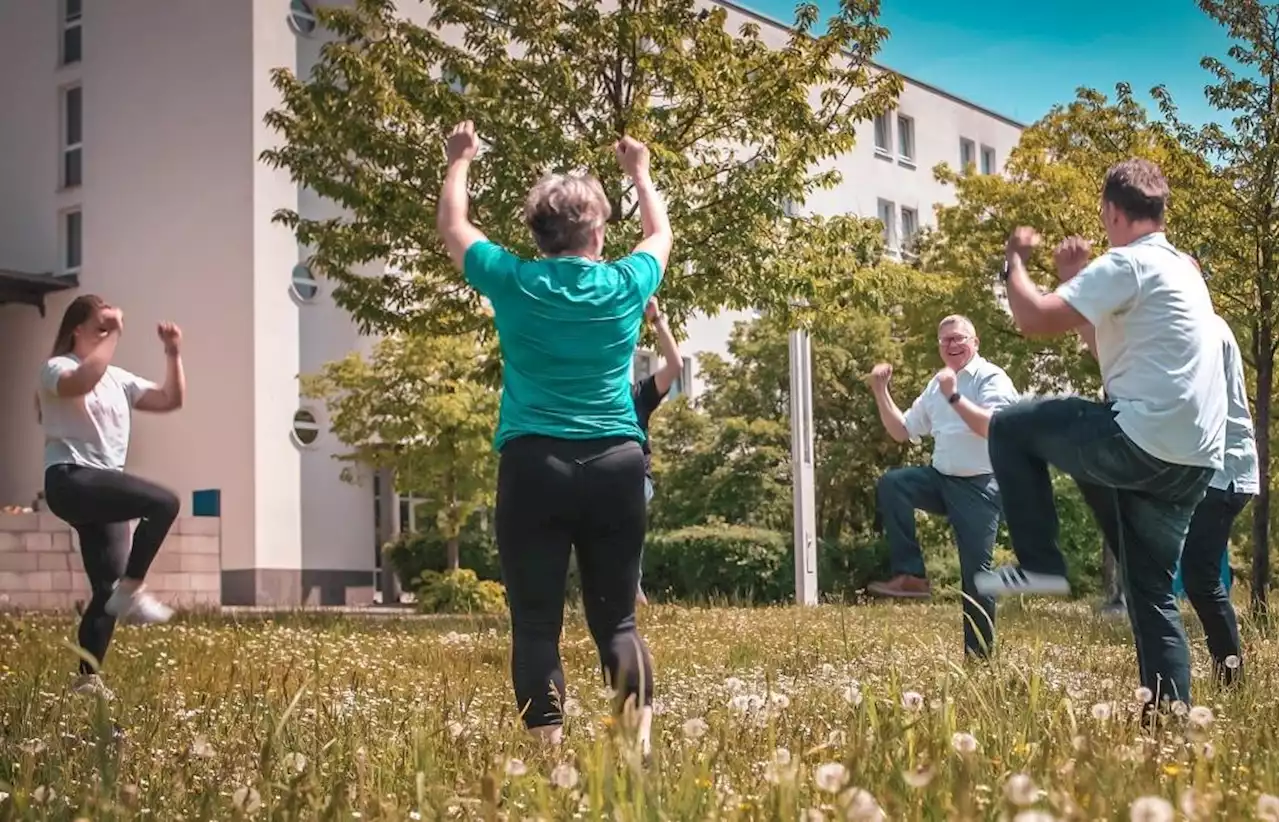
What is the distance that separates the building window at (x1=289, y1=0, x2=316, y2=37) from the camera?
33.3m

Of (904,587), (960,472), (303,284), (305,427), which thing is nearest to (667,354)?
(904,587)

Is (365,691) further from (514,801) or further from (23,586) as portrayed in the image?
(23,586)

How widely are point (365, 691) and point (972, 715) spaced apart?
9.58 ft

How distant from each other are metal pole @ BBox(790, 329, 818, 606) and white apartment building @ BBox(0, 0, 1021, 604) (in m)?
13.8

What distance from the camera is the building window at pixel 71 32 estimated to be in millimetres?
35906

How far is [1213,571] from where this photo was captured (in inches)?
251

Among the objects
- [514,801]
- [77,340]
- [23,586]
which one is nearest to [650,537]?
[23,586]

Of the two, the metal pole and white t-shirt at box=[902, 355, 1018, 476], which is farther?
the metal pole

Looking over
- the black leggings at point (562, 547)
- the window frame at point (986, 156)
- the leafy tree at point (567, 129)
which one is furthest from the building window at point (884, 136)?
the black leggings at point (562, 547)

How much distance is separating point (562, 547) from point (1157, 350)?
2062mm

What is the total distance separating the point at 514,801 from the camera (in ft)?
11.3

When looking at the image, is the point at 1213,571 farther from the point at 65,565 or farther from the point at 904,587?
the point at 65,565

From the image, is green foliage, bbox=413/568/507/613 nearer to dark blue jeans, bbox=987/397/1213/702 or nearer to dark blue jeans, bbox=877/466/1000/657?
dark blue jeans, bbox=877/466/1000/657

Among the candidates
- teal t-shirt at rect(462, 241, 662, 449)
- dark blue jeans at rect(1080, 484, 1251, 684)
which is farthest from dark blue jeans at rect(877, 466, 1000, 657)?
teal t-shirt at rect(462, 241, 662, 449)
